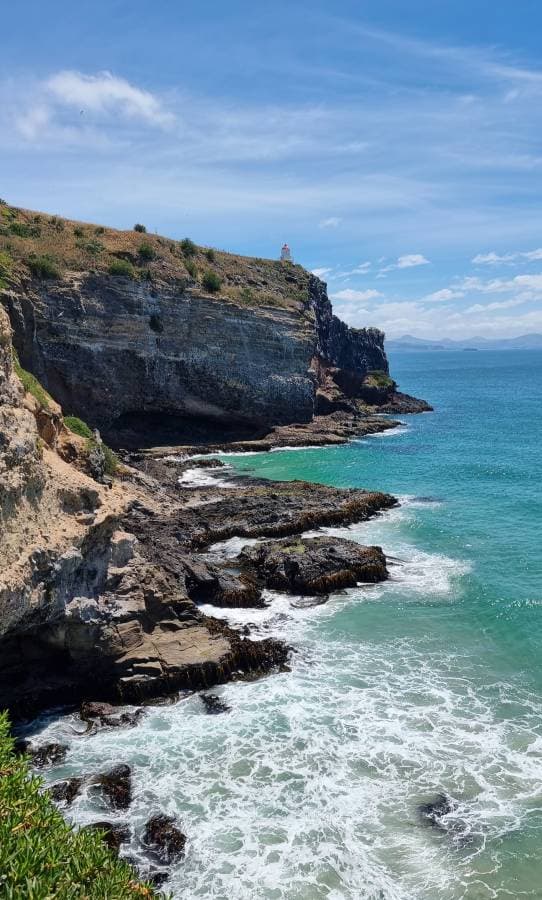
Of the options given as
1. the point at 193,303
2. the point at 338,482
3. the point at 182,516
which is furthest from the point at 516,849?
the point at 193,303

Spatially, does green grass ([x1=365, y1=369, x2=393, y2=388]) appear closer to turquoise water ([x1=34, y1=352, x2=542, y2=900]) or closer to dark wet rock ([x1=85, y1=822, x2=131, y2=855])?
turquoise water ([x1=34, y1=352, x2=542, y2=900])

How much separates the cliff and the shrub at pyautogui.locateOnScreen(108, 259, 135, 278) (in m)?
0.10

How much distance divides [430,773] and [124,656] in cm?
948

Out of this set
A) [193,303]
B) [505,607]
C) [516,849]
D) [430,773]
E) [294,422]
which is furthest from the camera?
[294,422]

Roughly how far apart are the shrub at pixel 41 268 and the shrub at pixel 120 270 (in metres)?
5.20

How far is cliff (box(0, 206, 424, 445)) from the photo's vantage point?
53656 mm

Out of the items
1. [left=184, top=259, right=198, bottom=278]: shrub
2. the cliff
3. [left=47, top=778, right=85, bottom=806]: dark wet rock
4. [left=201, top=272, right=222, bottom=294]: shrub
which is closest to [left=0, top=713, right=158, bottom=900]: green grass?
[left=47, top=778, right=85, bottom=806]: dark wet rock

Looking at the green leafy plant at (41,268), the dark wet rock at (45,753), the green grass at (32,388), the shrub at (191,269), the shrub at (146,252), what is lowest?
the dark wet rock at (45,753)

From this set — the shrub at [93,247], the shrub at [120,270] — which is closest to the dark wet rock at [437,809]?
the shrub at [120,270]

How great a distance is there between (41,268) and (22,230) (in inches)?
302

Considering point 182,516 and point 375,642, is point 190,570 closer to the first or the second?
point 375,642

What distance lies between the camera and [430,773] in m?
16.5

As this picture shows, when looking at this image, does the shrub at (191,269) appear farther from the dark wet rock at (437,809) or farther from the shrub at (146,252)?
the dark wet rock at (437,809)

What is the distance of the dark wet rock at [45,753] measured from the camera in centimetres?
1680
